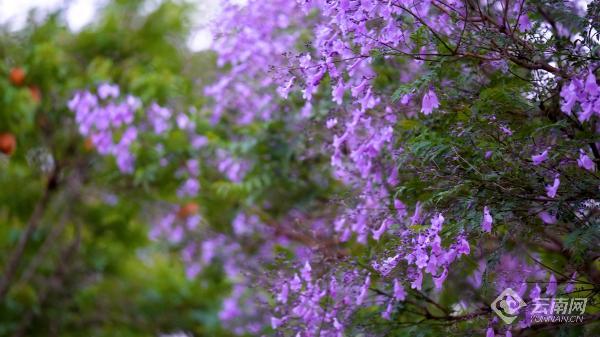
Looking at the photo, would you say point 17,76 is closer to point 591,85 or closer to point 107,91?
point 107,91

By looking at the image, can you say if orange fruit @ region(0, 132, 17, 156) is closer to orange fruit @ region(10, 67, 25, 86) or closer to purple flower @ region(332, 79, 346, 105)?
orange fruit @ region(10, 67, 25, 86)

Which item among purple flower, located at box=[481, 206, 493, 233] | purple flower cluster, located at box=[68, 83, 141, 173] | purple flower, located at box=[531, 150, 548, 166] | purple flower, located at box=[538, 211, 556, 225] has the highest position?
purple flower cluster, located at box=[68, 83, 141, 173]

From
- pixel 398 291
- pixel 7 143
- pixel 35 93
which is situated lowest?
pixel 398 291

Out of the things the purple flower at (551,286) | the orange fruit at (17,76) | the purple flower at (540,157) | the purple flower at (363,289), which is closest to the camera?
the purple flower at (540,157)

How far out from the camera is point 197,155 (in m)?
5.57

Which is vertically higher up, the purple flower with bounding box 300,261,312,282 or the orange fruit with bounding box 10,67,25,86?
the orange fruit with bounding box 10,67,25,86

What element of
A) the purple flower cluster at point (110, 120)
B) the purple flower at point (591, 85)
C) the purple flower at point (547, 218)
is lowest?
the purple flower at point (547, 218)

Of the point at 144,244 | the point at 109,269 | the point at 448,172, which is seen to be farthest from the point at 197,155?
the point at 448,172

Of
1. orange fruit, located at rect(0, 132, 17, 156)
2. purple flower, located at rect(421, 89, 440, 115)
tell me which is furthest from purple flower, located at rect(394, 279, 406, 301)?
orange fruit, located at rect(0, 132, 17, 156)

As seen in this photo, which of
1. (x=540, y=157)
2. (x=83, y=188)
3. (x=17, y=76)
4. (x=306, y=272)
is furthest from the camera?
(x=83, y=188)

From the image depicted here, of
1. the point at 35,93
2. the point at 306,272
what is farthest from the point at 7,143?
the point at 306,272

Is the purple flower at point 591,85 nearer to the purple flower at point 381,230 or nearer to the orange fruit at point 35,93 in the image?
the purple flower at point 381,230

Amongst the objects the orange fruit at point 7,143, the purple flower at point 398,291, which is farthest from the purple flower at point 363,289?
the orange fruit at point 7,143

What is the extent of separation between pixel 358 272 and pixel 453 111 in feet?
2.59
